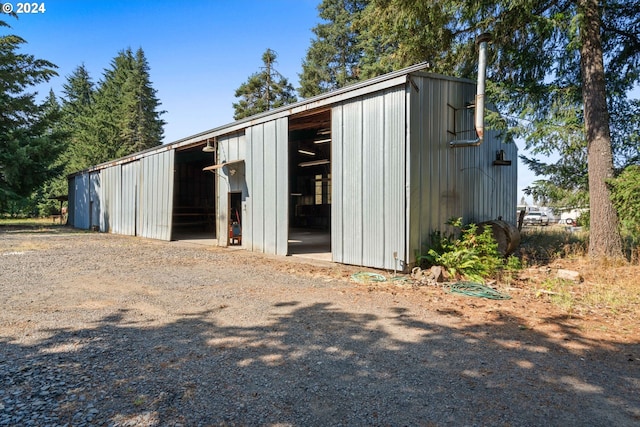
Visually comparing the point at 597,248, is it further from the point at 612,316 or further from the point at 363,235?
the point at 363,235

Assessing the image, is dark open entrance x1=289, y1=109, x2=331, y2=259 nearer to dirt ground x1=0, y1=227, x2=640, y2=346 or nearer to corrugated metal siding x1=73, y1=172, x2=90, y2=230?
dirt ground x1=0, y1=227, x2=640, y2=346

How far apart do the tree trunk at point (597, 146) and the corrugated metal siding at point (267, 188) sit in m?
7.46

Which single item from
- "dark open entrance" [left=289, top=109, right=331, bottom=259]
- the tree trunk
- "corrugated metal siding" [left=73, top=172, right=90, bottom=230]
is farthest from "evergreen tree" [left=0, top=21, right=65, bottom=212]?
the tree trunk

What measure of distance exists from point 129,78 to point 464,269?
1672 inches

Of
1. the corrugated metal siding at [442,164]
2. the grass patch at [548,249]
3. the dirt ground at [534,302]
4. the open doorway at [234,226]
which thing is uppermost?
the corrugated metal siding at [442,164]

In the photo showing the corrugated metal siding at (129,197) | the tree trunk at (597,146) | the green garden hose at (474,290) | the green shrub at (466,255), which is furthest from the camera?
the corrugated metal siding at (129,197)

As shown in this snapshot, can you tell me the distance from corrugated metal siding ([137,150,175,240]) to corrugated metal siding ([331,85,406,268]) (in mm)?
9383

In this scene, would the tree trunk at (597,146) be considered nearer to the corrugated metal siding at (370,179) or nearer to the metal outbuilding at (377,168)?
the metal outbuilding at (377,168)

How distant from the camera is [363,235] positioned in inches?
321

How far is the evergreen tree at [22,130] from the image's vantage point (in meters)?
21.6

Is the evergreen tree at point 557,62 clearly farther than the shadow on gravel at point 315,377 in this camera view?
Yes

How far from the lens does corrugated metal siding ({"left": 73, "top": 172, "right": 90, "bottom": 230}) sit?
23.2 m

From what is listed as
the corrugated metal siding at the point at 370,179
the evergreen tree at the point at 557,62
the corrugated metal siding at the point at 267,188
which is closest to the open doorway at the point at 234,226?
the corrugated metal siding at the point at 267,188

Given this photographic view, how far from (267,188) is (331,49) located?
22857mm
